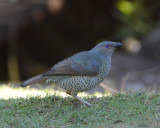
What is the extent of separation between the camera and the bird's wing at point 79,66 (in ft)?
17.1

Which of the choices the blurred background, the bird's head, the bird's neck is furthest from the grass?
the blurred background

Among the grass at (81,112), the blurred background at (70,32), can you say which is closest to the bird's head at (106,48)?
the grass at (81,112)

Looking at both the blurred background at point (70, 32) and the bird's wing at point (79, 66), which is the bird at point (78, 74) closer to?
the bird's wing at point (79, 66)

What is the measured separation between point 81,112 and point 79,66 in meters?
0.80

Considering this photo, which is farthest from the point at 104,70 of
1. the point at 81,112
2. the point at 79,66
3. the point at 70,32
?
the point at 70,32

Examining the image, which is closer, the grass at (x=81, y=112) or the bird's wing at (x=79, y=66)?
the grass at (x=81, y=112)

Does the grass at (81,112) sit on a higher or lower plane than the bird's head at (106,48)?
lower

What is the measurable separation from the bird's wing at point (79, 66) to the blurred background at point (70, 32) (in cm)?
550

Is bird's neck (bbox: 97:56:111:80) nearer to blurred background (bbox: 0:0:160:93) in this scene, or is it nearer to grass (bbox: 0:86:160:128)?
grass (bbox: 0:86:160:128)

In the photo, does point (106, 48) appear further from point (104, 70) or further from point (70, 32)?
point (70, 32)

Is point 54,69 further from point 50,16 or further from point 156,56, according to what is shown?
point 50,16

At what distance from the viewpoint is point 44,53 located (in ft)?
47.8

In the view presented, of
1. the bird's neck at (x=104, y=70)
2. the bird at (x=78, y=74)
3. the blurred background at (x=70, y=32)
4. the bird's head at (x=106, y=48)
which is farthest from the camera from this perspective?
the blurred background at (x=70, y=32)

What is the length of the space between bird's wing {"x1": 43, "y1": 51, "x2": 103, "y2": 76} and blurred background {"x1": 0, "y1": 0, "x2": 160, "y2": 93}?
5.50 m
